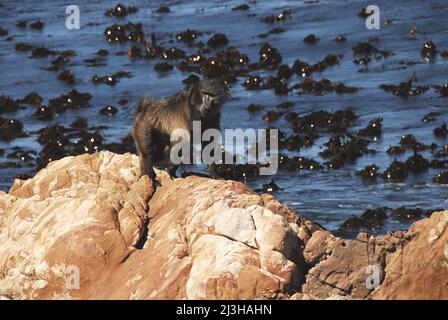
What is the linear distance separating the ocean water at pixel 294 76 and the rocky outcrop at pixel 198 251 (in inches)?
291

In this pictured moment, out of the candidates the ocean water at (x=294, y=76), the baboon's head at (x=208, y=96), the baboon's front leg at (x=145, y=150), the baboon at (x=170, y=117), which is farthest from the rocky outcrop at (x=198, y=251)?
the ocean water at (x=294, y=76)

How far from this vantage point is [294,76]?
28766 mm

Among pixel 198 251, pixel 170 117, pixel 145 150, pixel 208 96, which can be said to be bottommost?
pixel 198 251

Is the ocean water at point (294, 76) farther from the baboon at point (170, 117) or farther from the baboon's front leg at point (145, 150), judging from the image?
the baboon's front leg at point (145, 150)

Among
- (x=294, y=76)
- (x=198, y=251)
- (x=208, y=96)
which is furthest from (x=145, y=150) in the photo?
(x=294, y=76)

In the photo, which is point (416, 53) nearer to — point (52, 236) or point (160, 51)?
point (160, 51)

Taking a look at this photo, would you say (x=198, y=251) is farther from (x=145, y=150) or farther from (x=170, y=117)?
(x=170, y=117)

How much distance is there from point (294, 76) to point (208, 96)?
14.6 meters

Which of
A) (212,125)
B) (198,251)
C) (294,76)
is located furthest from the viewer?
(294,76)

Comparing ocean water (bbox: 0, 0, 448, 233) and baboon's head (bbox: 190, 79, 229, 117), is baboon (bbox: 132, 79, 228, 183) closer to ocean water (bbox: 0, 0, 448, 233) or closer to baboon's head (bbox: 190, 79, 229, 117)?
baboon's head (bbox: 190, 79, 229, 117)

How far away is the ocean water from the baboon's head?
21.4ft

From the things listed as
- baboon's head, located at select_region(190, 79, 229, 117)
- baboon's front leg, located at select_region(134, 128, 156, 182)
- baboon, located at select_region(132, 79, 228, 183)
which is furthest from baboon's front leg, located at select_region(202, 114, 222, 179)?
baboon's front leg, located at select_region(134, 128, 156, 182)

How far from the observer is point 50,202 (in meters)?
14.2

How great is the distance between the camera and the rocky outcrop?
11.9 metres
